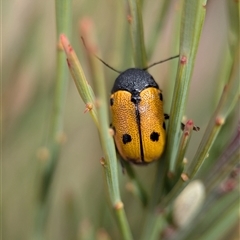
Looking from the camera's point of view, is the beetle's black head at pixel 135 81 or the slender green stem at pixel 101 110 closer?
the slender green stem at pixel 101 110

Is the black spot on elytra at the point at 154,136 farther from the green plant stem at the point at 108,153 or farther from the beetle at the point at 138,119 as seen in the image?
the green plant stem at the point at 108,153

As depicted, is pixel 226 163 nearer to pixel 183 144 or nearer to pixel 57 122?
pixel 183 144

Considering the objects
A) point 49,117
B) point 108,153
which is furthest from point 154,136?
point 49,117

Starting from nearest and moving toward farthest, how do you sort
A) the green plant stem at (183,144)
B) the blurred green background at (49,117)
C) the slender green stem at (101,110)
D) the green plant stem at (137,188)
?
the slender green stem at (101,110) → the green plant stem at (183,144) → the green plant stem at (137,188) → the blurred green background at (49,117)

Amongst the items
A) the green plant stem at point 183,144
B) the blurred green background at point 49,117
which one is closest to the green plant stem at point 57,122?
the blurred green background at point 49,117

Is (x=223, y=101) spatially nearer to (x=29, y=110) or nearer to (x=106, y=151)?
(x=106, y=151)

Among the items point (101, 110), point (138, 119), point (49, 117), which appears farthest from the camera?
point (49, 117)

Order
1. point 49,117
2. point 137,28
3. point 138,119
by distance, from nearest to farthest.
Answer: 1. point 137,28
2. point 138,119
3. point 49,117

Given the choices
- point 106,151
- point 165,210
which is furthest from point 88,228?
point 106,151

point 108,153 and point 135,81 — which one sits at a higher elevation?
point 135,81
